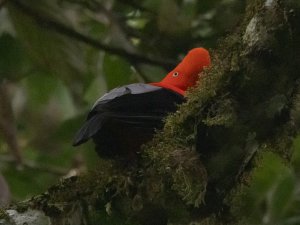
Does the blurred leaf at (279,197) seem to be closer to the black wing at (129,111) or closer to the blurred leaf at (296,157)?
the blurred leaf at (296,157)

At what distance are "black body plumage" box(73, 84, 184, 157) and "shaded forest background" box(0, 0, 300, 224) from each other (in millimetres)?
800

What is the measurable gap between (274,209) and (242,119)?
4.15ft

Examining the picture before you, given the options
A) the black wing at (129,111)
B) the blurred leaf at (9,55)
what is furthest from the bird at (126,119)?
the blurred leaf at (9,55)

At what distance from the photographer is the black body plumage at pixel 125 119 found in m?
2.46

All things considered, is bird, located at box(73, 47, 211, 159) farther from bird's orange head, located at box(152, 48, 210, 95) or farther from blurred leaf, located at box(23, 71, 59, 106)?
blurred leaf, located at box(23, 71, 59, 106)

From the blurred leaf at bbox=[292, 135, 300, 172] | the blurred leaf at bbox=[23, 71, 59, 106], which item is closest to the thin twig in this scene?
the blurred leaf at bbox=[23, 71, 59, 106]

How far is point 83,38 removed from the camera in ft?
13.1

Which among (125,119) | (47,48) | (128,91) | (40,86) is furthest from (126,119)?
(40,86)

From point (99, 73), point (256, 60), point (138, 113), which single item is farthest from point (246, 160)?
point (99, 73)

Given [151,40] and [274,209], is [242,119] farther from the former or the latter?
[151,40]

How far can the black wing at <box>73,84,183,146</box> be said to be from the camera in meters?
2.46

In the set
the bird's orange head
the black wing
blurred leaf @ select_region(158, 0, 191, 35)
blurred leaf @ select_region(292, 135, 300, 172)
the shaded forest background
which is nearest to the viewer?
the black wing

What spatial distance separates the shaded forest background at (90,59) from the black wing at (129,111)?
798 millimetres

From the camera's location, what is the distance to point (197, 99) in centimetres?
216
